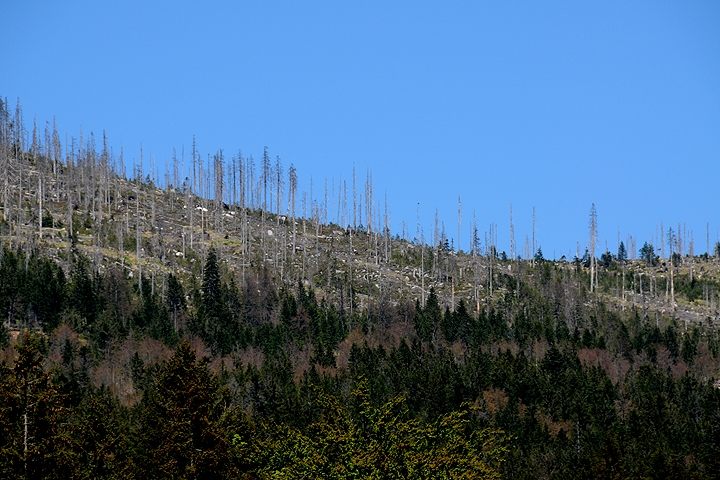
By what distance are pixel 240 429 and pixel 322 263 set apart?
117 m

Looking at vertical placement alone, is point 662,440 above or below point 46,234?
below

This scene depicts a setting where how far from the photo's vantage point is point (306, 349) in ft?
390

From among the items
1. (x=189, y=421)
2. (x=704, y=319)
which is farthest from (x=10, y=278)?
(x=704, y=319)

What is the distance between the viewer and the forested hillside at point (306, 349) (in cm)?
4044

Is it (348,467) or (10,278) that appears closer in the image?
(348,467)

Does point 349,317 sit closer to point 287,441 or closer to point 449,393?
point 449,393

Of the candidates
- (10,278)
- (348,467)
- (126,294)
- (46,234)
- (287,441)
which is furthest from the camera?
(46,234)

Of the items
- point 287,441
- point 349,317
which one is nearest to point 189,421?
point 287,441

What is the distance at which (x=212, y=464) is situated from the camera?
42.0 metres

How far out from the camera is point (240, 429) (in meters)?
44.8

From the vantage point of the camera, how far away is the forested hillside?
40438mm

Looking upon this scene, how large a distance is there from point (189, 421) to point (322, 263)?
391 feet

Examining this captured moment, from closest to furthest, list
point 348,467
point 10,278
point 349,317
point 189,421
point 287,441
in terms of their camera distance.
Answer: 1. point 348,467
2. point 287,441
3. point 189,421
4. point 10,278
5. point 349,317

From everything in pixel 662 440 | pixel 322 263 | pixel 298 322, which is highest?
pixel 322 263
